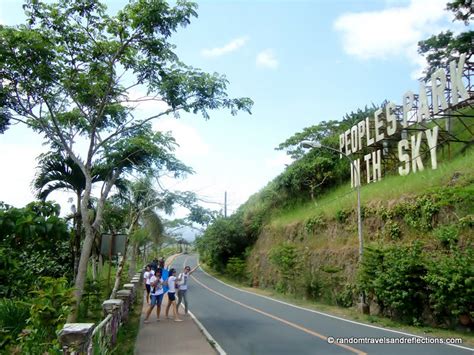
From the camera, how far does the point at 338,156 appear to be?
36.8m

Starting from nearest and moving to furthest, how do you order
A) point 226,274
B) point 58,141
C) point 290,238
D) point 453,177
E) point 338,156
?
point 58,141
point 453,177
point 290,238
point 338,156
point 226,274

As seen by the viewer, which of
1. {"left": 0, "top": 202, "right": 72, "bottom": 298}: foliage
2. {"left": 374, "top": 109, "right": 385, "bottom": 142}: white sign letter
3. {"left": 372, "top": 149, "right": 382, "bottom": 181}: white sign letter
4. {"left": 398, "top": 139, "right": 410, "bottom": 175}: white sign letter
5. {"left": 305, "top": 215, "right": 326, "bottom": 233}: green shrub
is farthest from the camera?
{"left": 372, "top": 149, "right": 382, "bottom": 181}: white sign letter

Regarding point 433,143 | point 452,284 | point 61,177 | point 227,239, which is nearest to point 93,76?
point 61,177

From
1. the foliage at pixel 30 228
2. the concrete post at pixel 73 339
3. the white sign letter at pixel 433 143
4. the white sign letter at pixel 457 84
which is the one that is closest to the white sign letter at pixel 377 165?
the white sign letter at pixel 433 143

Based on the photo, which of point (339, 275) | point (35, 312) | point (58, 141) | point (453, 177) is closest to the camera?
point (35, 312)

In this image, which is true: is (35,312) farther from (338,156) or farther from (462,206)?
(338,156)

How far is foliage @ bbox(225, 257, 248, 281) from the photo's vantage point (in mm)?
37625

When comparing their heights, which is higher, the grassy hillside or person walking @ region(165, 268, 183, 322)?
the grassy hillside

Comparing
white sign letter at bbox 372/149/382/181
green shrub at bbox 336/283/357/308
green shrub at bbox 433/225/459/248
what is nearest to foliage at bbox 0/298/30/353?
green shrub at bbox 433/225/459/248

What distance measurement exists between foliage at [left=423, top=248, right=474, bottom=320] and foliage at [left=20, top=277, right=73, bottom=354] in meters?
10.1

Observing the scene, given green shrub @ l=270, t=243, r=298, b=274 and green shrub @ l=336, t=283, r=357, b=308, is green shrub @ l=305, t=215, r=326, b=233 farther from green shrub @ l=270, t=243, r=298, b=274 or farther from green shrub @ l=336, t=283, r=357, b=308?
green shrub @ l=336, t=283, r=357, b=308

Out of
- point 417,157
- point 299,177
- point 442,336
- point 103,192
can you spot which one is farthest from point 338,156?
point 103,192

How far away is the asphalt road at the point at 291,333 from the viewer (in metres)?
10.1

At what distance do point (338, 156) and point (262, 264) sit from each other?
10.7m
